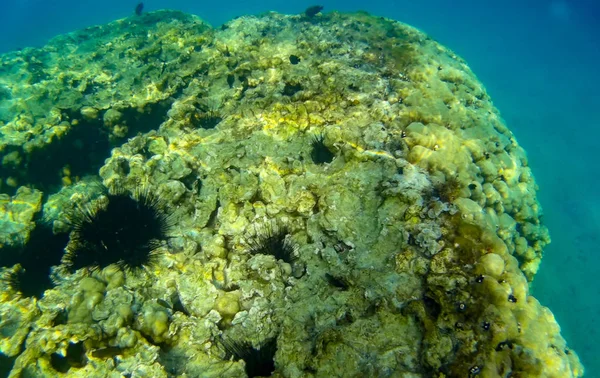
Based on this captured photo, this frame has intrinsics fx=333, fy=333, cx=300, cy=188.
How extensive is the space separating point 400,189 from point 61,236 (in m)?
4.46

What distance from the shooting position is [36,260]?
421 centimetres

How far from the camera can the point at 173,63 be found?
8234 millimetres

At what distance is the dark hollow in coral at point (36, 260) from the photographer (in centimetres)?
395

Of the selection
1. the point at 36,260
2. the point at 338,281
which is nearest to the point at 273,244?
the point at 338,281

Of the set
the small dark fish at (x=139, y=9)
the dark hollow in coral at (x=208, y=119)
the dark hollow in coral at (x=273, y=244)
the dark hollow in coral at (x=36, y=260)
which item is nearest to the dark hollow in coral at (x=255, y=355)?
the dark hollow in coral at (x=273, y=244)

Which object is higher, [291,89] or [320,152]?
[291,89]

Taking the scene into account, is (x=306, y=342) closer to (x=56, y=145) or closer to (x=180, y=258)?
(x=180, y=258)

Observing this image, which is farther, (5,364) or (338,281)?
(338,281)

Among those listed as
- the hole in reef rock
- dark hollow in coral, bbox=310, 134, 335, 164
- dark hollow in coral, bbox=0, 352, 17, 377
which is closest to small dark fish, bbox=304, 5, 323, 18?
the hole in reef rock

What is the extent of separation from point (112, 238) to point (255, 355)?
7.09 ft

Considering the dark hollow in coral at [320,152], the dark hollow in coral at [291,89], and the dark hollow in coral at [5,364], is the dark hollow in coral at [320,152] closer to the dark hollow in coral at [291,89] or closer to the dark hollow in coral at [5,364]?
the dark hollow in coral at [291,89]

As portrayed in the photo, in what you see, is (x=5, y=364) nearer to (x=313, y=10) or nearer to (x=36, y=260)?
(x=36, y=260)

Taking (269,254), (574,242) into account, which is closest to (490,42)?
(574,242)

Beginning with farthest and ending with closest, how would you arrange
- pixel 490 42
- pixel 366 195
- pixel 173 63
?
pixel 490 42
pixel 173 63
pixel 366 195
